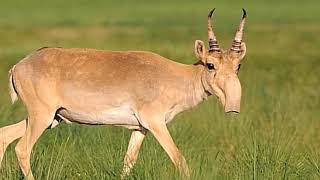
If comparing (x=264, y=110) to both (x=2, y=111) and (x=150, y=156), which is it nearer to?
(x=2, y=111)

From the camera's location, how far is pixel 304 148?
12.4 meters

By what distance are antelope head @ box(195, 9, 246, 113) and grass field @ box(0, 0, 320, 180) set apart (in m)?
0.56

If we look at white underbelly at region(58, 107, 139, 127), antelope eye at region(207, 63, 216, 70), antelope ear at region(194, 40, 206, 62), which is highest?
antelope ear at region(194, 40, 206, 62)

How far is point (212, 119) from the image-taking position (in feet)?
47.9

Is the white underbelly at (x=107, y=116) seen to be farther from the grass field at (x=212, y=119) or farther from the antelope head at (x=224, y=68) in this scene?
the antelope head at (x=224, y=68)

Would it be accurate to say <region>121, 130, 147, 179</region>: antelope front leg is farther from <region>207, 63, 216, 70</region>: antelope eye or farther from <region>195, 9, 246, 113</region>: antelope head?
<region>207, 63, 216, 70</region>: antelope eye

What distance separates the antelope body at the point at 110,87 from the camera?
10.5m

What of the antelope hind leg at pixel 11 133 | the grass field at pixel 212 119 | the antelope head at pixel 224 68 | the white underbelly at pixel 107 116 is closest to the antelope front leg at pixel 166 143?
the grass field at pixel 212 119

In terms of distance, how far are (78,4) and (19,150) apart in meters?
61.2

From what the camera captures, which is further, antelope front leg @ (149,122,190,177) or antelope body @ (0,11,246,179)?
antelope body @ (0,11,246,179)

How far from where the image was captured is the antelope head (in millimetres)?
10055

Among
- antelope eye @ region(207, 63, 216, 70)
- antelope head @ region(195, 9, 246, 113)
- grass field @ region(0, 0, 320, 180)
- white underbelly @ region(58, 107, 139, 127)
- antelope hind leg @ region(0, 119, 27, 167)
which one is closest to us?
grass field @ region(0, 0, 320, 180)

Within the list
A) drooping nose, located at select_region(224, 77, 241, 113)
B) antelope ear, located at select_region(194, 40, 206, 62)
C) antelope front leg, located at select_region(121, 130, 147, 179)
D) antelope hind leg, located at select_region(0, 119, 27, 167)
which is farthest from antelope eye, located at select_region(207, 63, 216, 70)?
antelope hind leg, located at select_region(0, 119, 27, 167)

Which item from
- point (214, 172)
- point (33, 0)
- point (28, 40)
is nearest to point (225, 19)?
point (28, 40)
